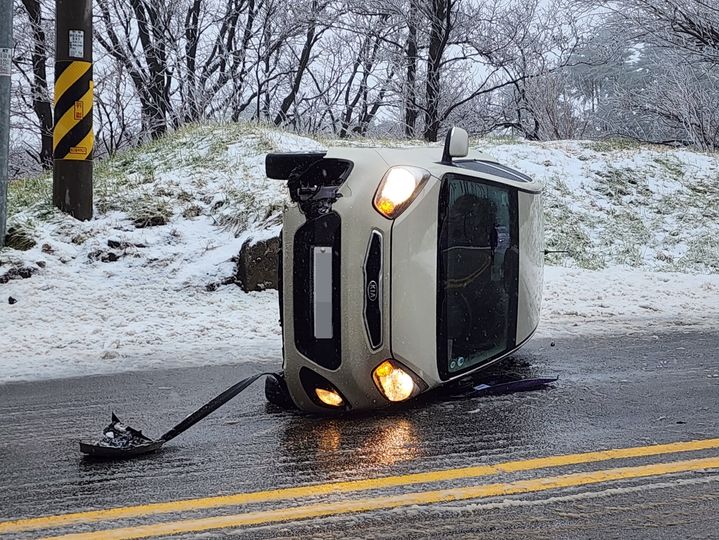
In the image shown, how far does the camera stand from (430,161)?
4.18m

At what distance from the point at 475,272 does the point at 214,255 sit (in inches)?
174

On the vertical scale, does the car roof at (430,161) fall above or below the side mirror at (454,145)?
below

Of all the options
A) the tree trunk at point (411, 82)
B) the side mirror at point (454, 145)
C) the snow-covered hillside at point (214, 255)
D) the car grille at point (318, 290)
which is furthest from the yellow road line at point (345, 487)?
the tree trunk at point (411, 82)

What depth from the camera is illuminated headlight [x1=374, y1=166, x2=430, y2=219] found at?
390 cm

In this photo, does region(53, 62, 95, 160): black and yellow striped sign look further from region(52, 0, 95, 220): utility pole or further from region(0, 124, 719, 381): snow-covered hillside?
region(0, 124, 719, 381): snow-covered hillside

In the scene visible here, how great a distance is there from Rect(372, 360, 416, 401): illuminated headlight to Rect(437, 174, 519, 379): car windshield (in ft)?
0.72

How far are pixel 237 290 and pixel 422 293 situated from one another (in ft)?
13.1

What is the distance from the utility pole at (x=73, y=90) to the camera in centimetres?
822

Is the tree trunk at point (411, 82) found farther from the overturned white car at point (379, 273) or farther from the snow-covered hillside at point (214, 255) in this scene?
the overturned white car at point (379, 273)

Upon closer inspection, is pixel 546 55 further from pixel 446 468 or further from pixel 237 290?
pixel 446 468

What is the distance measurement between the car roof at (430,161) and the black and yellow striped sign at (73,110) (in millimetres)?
4983

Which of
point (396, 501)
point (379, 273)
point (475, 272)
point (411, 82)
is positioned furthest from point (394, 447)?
point (411, 82)

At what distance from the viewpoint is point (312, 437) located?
3.81 meters

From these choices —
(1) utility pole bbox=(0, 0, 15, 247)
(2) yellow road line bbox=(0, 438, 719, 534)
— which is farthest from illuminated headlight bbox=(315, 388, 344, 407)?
(1) utility pole bbox=(0, 0, 15, 247)
